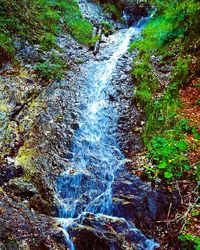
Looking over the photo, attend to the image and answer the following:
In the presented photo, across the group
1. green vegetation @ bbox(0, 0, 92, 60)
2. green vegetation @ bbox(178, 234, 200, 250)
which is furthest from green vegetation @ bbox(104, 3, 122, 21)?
green vegetation @ bbox(178, 234, 200, 250)

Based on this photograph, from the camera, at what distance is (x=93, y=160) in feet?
22.9

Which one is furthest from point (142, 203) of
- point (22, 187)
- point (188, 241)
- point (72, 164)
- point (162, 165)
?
point (22, 187)

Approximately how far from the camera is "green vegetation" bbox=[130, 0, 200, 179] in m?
6.41

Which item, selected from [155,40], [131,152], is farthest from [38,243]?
[155,40]

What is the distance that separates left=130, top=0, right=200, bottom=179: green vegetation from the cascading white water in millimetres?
952

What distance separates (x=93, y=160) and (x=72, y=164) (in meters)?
0.56

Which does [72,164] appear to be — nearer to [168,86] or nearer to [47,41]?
[168,86]

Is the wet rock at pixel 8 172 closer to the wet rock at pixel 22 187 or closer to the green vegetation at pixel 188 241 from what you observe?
the wet rock at pixel 22 187

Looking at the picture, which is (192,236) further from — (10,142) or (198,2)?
(198,2)

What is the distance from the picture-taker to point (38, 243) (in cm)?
458

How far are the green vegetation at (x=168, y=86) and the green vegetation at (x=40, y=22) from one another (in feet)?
9.55

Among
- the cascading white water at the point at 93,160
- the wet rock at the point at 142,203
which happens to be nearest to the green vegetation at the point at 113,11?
the cascading white water at the point at 93,160

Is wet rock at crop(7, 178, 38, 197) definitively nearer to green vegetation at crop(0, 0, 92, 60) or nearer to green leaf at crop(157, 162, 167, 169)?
green leaf at crop(157, 162, 167, 169)

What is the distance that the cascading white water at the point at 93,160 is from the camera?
5.88 m
